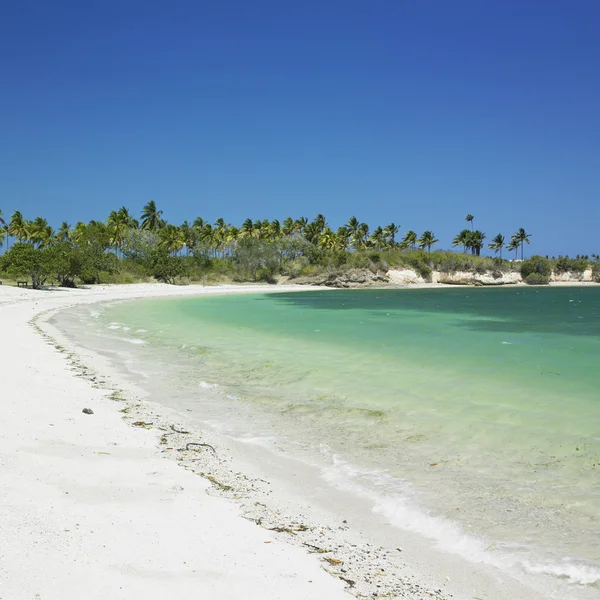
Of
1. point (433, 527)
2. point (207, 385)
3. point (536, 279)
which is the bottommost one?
point (433, 527)

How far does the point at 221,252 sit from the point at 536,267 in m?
63.9

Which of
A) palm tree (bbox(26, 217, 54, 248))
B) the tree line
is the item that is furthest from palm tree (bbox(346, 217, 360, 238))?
palm tree (bbox(26, 217, 54, 248))

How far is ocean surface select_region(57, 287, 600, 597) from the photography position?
4.64 meters

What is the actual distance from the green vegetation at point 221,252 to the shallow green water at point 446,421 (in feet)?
136

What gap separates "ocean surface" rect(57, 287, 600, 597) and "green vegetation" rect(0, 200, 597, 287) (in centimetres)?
4153

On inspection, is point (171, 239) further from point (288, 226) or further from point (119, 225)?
point (288, 226)

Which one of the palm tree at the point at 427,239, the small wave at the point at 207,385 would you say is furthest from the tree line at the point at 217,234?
the small wave at the point at 207,385

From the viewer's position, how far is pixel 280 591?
10.5 ft

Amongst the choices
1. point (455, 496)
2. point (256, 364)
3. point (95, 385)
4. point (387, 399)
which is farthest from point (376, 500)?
point (256, 364)

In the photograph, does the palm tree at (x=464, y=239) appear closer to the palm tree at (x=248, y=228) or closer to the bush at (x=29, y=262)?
the palm tree at (x=248, y=228)

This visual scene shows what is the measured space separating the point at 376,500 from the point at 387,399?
4484 millimetres

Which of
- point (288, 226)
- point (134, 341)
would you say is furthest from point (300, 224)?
point (134, 341)

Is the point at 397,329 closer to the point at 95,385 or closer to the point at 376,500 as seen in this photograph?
the point at 95,385

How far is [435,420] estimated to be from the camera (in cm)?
812
